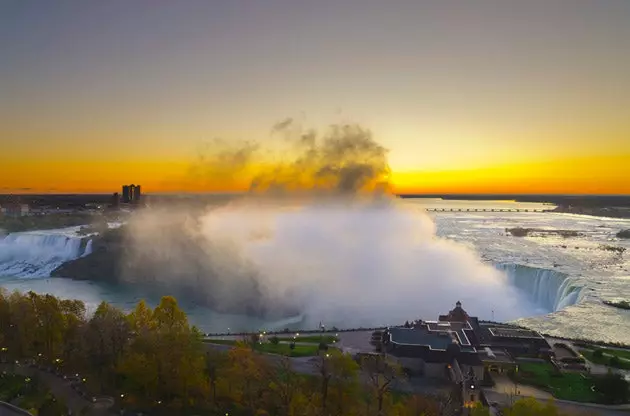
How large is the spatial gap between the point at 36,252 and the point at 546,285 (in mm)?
84506

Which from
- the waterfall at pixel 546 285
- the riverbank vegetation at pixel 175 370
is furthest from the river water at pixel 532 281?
the riverbank vegetation at pixel 175 370

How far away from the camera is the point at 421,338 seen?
32.1 metres

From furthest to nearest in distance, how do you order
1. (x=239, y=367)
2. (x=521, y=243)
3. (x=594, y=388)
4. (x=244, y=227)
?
(x=521, y=243), (x=244, y=227), (x=594, y=388), (x=239, y=367)

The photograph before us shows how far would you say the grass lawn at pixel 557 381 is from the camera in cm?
2631

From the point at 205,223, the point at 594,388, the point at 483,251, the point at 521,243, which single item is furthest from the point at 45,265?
the point at 521,243

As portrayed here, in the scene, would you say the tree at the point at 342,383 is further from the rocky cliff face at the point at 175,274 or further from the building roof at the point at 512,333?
the rocky cliff face at the point at 175,274

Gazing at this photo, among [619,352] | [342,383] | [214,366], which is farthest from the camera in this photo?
[619,352]

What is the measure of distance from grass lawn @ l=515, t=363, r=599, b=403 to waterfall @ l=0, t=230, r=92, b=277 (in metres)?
72.5

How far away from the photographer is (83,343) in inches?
1098

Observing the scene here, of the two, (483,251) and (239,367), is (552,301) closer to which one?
(483,251)

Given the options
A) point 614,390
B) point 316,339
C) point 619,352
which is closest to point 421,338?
point 316,339

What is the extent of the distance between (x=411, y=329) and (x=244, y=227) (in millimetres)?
42576

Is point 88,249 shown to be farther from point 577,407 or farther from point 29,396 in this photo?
point 577,407

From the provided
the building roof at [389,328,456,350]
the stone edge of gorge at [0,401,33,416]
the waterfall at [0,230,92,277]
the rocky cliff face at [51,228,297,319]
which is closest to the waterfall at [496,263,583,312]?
the building roof at [389,328,456,350]
